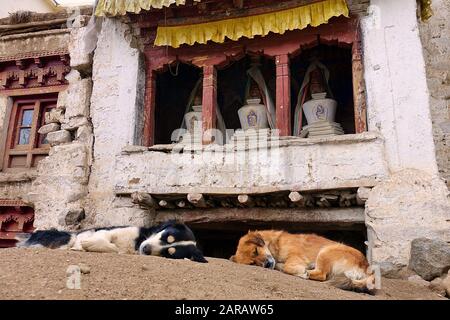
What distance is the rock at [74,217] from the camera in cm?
696

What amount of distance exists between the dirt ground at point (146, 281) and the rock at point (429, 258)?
0.56 meters

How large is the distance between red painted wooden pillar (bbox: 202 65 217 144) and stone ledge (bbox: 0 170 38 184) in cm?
339

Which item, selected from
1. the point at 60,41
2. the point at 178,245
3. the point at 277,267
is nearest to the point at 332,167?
the point at 277,267

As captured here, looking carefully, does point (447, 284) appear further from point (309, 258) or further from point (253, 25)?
point (253, 25)

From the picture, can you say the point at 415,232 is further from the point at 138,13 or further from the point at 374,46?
the point at 138,13

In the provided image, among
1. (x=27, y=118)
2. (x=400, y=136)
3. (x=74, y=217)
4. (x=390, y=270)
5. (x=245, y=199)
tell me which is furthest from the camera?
(x=27, y=118)

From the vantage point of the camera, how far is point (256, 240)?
482 centimetres

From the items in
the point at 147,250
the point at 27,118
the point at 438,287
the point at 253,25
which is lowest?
the point at 438,287

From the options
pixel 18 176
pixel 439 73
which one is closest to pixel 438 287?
pixel 439 73

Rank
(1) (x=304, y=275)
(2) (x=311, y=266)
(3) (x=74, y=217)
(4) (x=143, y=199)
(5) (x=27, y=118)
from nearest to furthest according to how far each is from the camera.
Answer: (1) (x=304, y=275) → (2) (x=311, y=266) → (4) (x=143, y=199) → (3) (x=74, y=217) → (5) (x=27, y=118)

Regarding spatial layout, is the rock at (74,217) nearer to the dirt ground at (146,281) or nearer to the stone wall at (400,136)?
the dirt ground at (146,281)

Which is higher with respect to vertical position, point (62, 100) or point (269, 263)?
point (62, 100)

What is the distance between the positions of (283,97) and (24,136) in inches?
212

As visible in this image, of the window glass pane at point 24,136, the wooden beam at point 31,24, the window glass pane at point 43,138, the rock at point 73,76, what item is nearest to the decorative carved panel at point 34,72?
the rock at point 73,76
